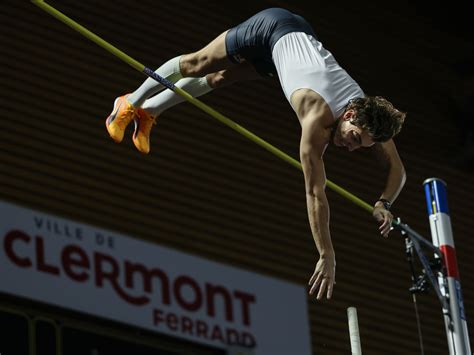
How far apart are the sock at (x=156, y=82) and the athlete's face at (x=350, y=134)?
123cm

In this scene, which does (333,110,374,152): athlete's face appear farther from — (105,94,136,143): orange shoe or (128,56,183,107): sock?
(105,94,136,143): orange shoe

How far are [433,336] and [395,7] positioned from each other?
148 inches

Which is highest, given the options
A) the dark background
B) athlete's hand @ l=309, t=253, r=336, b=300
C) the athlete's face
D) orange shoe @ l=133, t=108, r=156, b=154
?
the dark background

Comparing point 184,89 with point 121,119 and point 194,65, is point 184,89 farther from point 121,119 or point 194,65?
point 121,119

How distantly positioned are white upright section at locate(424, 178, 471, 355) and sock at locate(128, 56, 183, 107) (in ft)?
6.06

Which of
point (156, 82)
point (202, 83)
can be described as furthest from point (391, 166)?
point (156, 82)

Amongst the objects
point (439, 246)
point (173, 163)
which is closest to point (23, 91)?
point (173, 163)

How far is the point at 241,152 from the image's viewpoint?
12297mm

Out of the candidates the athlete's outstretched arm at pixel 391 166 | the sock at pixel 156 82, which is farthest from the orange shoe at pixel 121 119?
the athlete's outstretched arm at pixel 391 166

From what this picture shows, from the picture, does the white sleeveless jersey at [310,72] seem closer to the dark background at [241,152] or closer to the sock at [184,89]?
the sock at [184,89]

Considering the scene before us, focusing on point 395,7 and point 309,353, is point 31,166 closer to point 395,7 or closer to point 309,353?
point 309,353

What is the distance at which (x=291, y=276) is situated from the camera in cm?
1202

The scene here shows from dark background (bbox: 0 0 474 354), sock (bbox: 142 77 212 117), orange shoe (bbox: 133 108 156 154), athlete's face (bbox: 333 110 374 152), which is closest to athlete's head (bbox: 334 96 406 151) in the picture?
athlete's face (bbox: 333 110 374 152)

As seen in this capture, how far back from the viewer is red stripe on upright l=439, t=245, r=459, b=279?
820 centimetres
